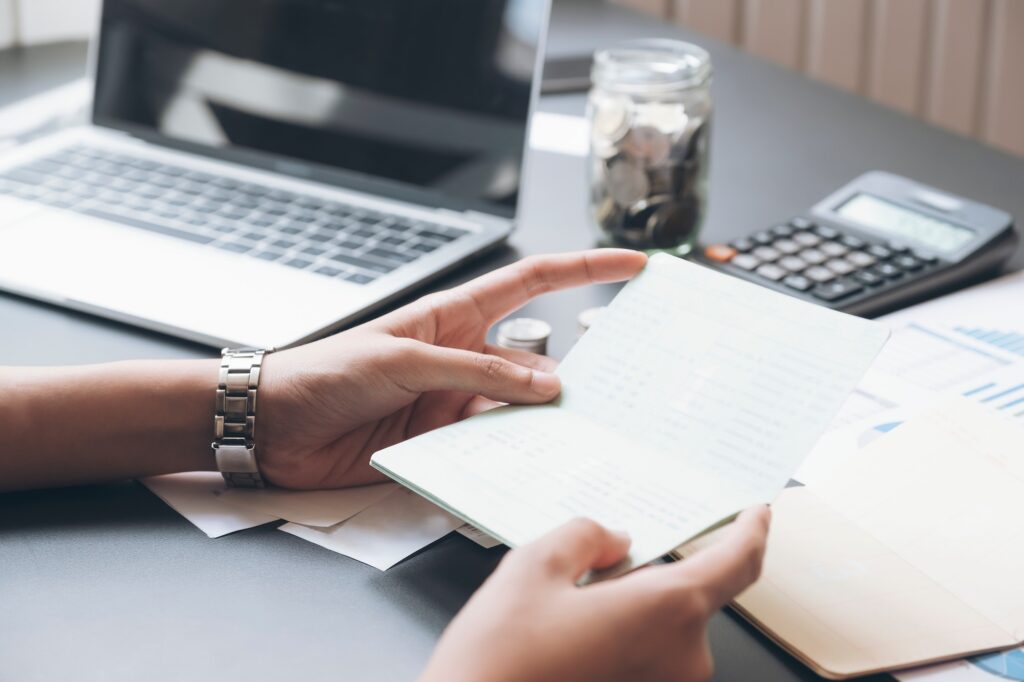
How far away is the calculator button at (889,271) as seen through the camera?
2.94ft

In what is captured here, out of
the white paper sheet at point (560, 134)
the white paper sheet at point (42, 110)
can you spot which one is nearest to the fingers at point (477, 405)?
the white paper sheet at point (560, 134)

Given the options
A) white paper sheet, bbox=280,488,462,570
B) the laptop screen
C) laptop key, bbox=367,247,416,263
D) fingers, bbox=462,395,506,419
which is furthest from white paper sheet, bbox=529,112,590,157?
white paper sheet, bbox=280,488,462,570

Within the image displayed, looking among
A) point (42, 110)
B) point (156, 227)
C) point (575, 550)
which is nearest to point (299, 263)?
point (156, 227)

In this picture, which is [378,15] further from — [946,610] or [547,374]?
→ [946,610]

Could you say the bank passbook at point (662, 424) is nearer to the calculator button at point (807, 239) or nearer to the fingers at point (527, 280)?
the fingers at point (527, 280)

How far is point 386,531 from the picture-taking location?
2.10ft

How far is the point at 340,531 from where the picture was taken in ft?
2.11

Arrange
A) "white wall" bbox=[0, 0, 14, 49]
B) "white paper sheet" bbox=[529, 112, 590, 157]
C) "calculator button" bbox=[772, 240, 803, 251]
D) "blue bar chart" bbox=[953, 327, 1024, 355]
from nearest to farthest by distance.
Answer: "blue bar chart" bbox=[953, 327, 1024, 355] < "calculator button" bbox=[772, 240, 803, 251] < "white paper sheet" bbox=[529, 112, 590, 157] < "white wall" bbox=[0, 0, 14, 49]

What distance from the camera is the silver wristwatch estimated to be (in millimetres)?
682

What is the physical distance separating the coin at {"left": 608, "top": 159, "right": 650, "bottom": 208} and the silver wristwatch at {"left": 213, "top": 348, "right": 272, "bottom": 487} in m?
0.36

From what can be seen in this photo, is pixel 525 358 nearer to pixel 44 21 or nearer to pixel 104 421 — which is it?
pixel 104 421

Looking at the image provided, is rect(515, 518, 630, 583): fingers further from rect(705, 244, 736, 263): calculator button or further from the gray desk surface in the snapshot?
rect(705, 244, 736, 263): calculator button

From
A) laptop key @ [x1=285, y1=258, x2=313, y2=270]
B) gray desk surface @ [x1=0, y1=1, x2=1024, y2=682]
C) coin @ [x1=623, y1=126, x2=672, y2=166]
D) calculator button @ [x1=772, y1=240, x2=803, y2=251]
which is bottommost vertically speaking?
gray desk surface @ [x1=0, y1=1, x2=1024, y2=682]

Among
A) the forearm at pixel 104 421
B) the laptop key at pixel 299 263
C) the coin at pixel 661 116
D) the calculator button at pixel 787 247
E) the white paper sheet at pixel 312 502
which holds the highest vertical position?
the coin at pixel 661 116
